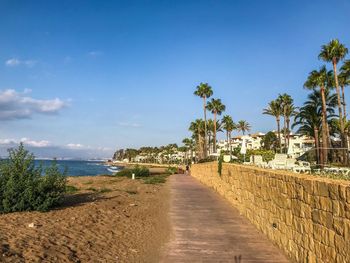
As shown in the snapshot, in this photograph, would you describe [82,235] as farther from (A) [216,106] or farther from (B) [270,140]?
(B) [270,140]

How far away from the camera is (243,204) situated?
11883 millimetres

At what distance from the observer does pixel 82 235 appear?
8.02 meters

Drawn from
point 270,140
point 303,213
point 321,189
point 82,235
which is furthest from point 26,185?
point 270,140

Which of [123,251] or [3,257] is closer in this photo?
[3,257]

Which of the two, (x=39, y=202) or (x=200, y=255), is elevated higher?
(x=39, y=202)

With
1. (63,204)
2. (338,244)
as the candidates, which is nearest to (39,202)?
(63,204)

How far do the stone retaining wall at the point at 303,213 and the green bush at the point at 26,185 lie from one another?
6.44 metres

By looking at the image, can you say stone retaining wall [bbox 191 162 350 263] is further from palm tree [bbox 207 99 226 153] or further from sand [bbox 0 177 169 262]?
palm tree [bbox 207 99 226 153]

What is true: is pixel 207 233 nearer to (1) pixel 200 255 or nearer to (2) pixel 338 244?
(1) pixel 200 255

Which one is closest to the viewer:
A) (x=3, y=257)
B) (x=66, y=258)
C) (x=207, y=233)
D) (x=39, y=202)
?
(x=3, y=257)

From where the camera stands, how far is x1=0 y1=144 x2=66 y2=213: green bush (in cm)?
1004

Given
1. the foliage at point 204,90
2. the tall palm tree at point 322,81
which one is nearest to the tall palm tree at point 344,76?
the tall palm tree at point 322,81

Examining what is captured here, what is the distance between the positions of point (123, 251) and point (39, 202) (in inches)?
169

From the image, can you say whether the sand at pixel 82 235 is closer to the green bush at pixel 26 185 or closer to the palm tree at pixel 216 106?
the green bush at pixel 26 185
